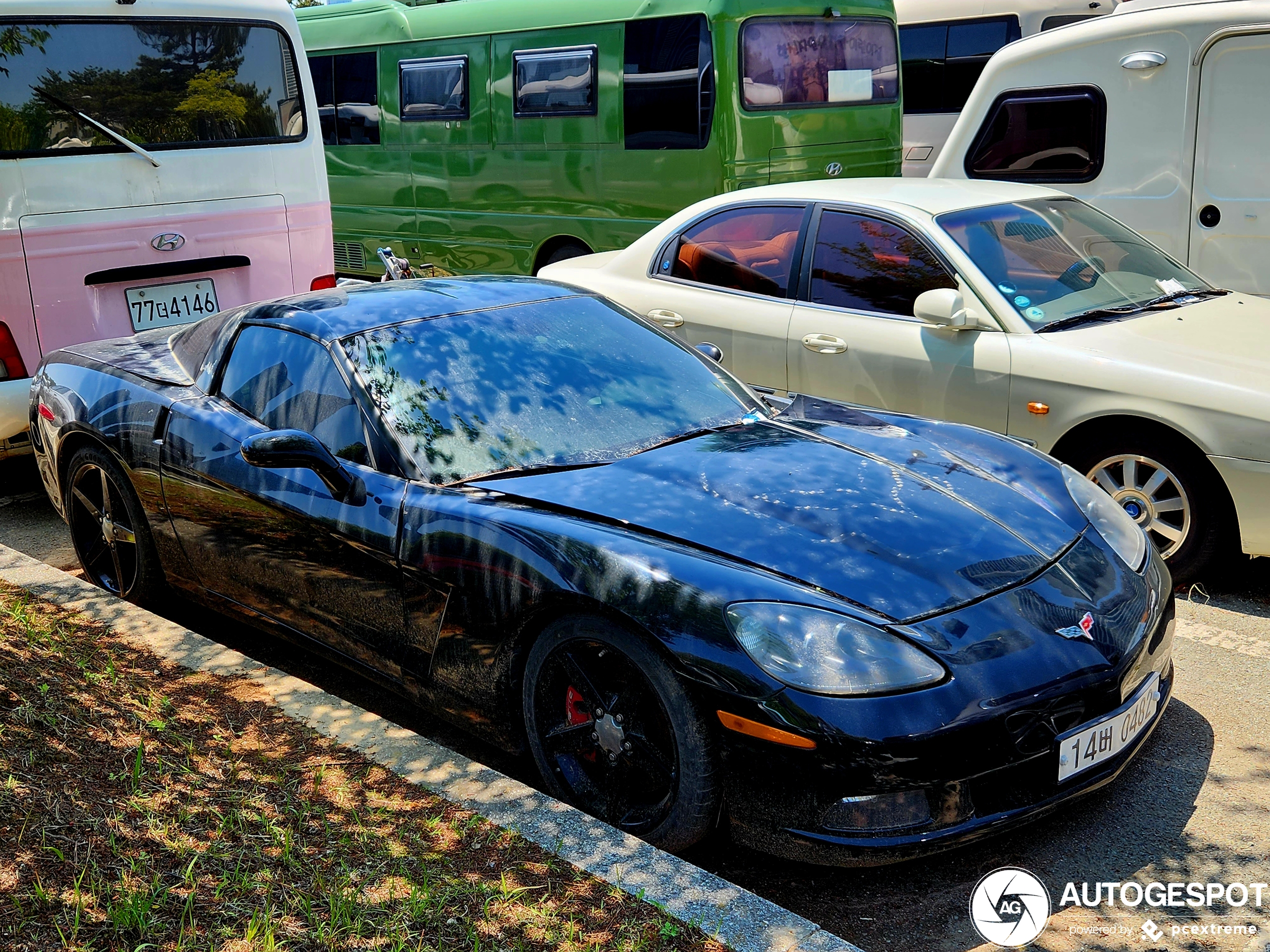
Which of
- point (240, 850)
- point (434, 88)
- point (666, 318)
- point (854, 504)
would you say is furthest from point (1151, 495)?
point (434, 88)

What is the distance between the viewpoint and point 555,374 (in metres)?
4.39

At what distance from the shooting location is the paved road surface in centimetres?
316

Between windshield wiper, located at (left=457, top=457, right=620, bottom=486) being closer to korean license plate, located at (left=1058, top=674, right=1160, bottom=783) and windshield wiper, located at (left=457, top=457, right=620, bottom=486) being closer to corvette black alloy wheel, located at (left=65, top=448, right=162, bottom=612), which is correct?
korean license plate, located at (left=1058, top=674, right=1160, bottom=783)

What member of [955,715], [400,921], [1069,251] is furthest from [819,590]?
[1069,251]

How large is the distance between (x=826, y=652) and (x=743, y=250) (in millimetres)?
3947

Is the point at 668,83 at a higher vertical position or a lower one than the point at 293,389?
higher

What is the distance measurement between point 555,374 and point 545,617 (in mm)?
1096

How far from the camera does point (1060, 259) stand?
6.18 m

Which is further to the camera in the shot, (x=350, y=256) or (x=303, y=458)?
(x=350, y=256)

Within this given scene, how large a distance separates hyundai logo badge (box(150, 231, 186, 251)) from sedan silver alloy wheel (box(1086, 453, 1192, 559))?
5.12 meters

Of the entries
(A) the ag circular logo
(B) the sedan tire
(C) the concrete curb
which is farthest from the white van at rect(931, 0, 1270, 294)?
(C) the concrete curb

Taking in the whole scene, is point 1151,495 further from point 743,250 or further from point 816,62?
point 816,62

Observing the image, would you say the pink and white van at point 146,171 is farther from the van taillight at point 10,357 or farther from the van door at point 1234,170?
the van door at point 1234,170

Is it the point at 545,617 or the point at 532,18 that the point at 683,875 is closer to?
the point at 545,617
